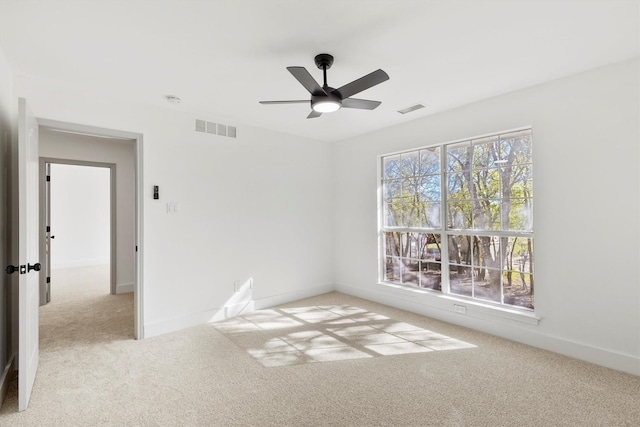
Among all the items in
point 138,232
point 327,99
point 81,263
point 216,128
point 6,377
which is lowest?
point 6,377

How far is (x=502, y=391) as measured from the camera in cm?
231

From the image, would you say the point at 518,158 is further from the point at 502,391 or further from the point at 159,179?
the point at 159,179

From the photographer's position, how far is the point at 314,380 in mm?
2477

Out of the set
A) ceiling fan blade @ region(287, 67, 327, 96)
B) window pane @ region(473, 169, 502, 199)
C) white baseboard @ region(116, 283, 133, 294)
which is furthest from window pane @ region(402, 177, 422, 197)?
white baseboard @ region(116, 283, 133, 294)

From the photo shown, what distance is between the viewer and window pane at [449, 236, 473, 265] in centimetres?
372

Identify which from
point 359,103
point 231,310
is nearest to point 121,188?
point 231,310

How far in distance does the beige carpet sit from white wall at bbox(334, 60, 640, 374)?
23cm

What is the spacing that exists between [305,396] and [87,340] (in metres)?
2.53

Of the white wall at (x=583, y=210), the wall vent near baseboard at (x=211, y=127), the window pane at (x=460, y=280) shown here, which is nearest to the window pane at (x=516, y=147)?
the white wall at (x=583, y=210)

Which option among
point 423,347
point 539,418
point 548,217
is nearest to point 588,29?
point 548,217

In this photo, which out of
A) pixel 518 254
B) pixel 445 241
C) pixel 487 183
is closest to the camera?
pixel 518 254

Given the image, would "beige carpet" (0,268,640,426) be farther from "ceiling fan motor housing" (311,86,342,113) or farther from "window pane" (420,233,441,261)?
"ceiling fan motor housing" (311,86,342,113)

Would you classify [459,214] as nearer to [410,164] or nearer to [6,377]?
[410,164]

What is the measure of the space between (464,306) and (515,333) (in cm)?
55
